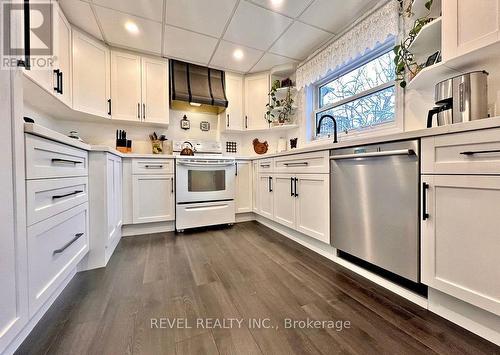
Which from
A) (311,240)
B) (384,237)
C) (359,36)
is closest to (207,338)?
(384,237)

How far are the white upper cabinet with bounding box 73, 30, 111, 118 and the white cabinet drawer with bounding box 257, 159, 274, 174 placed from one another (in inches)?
75.9

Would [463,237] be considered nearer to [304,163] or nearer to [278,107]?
[304,163]

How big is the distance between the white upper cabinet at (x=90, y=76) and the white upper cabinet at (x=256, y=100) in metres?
1.81

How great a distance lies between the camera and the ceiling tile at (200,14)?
1.84 meters

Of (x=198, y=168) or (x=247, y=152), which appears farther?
(x=247, y=152)

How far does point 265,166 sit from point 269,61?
4.81 feet

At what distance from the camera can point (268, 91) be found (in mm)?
3107

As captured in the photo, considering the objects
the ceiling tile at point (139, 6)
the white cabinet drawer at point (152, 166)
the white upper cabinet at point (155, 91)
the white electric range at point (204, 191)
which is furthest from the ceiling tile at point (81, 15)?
the white electric range at point (204, 191)

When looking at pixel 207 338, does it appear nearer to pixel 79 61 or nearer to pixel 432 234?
pixel 432 234

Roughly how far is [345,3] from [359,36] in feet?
1.01

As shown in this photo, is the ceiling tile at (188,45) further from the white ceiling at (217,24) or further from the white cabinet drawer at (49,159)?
the white cabinet drawer at (49,159)

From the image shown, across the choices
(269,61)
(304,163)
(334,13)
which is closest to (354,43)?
(334,13)

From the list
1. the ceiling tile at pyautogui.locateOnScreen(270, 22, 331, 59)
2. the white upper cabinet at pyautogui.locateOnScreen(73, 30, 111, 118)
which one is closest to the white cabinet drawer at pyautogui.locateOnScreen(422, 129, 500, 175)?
the ceiling tile at pyautogui.locateOnScreen(270, 22, 331, 59)

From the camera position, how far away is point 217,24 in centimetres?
211
